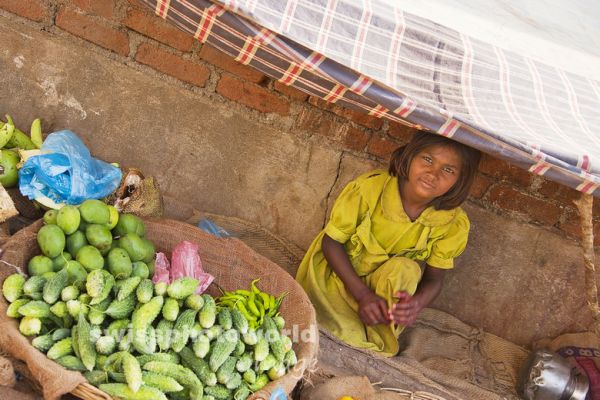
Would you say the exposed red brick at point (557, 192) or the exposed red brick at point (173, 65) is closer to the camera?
the exposed red brick at point (557, 192)

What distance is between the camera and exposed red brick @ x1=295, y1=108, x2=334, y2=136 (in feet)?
11.4

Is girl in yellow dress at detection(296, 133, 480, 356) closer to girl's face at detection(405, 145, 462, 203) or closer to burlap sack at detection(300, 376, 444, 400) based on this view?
girl's face at detection(405, 145, 462, 203)

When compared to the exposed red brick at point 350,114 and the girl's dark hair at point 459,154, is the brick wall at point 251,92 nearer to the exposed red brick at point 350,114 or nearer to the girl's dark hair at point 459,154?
the exposed red brick at point 350,114

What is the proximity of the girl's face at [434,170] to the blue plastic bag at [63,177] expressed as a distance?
1.40 meters

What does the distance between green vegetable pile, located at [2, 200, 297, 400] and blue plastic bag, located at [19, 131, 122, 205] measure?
333 millimetres

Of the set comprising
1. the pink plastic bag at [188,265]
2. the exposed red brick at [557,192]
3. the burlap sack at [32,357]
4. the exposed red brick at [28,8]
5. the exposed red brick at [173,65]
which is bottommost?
the burlap sack at [32,357]

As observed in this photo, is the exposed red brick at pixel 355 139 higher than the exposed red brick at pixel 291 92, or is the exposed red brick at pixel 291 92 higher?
the exposed red brick at pixel 291 92

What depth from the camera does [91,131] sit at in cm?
367

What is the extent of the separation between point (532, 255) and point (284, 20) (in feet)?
6.98

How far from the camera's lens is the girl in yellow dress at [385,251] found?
121 inches

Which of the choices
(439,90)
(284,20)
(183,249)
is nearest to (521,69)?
(439,90)

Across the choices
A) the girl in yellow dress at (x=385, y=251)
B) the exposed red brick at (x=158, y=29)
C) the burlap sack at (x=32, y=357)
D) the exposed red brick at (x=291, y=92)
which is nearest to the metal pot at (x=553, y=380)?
the girl in yellow dress at (x=385, y=251)

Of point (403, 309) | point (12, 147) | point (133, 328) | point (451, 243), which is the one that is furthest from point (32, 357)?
point (451, 243)

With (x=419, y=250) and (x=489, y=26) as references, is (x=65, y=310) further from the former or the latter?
(x=489, y=26)
